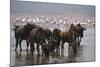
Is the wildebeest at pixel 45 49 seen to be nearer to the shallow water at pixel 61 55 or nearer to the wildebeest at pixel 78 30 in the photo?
the shallow water at pixel 61 55

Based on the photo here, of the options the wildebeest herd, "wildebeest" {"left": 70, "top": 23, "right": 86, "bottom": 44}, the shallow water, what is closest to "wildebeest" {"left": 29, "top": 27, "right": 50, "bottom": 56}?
the wildebeest herd

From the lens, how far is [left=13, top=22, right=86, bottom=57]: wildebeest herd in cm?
271

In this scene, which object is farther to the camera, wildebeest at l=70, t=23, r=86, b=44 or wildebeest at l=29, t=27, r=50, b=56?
wildebeest at l=70, t=23, r=86, b=44

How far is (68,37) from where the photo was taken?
293 centimetres

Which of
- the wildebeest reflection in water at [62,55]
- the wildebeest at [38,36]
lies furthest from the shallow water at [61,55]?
the wildebeest at [38,36]

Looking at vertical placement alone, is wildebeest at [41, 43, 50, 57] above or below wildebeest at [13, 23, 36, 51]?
below

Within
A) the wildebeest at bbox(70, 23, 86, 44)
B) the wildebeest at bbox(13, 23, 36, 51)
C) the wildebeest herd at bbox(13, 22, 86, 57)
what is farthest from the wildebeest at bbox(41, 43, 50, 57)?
the wildebeest at bbox(70, 23, 86, 44)

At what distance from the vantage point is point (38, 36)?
2.77 m

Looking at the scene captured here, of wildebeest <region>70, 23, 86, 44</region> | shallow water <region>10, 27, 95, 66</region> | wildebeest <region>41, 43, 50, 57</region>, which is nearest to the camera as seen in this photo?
shallow water <region>10, 27, 95, 66</region>

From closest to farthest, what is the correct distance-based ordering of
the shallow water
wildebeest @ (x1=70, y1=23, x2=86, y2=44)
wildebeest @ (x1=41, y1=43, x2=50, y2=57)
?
the shallow water < wildebeest @ (x1=41, y1=43, x2=50, y2=57) < wildebeest @ (x1=70, y1=23, x2=86, y2=44)

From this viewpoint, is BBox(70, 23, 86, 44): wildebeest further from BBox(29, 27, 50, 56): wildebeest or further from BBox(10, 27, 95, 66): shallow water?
BBox(29, 27, 50, 56): wildebeest

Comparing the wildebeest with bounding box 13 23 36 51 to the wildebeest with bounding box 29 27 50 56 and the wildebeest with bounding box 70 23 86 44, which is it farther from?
the wildebeest with bounding box 70 23 86 44
